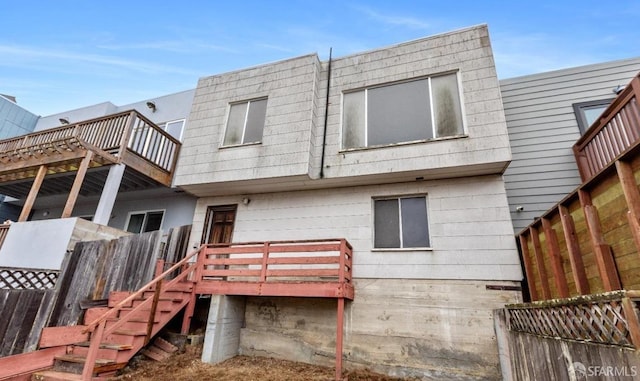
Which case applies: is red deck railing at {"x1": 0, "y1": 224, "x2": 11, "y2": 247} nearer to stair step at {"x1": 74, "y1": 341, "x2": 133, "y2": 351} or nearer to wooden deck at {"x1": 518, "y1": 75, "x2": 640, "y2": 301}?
stair step at {"x1": 74, "y1": 341, "x2": 133, "y2": 351}

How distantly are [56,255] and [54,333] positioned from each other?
3.56 meters

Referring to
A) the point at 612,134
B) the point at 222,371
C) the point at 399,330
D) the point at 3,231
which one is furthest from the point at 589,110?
the point at 3,231

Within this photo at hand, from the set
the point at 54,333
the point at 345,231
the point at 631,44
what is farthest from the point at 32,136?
the point at 631,44

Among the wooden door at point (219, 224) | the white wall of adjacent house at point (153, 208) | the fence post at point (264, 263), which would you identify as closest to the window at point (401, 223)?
the fence post at point (264, 263)

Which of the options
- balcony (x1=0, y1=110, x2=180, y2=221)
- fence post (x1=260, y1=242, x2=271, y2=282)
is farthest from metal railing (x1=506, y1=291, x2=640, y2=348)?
balcony (x1=0, y1=110, x2=180, y2=221)

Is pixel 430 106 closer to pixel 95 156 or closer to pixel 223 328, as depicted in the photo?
pixel 223 328

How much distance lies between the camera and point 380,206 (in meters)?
6.80

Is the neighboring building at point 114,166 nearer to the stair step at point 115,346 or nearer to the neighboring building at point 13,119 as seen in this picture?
→ the stair step at point 115,346

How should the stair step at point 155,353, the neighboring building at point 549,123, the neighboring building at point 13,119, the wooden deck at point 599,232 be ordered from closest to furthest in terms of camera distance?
1. the wooden deck at point 599,232
2. the stair step at point 155,353
3. the neighboring building at point 549,123
4. the neighboring building at point 13,119

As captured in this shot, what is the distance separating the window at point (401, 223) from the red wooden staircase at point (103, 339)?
4305 millimetres

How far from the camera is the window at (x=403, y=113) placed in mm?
6484

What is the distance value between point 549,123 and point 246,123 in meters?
7.77

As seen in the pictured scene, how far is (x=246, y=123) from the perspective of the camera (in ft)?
26.4

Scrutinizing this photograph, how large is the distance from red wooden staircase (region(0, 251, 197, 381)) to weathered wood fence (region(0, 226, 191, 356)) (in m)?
0.48
